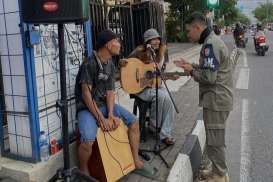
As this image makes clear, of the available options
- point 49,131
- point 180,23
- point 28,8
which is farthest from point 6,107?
point 180,23

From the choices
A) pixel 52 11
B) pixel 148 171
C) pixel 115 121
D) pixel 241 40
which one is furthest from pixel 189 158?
pixel 241 40

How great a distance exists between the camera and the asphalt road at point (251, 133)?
5035 mm

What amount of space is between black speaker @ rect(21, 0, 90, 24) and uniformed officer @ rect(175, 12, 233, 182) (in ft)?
4.56

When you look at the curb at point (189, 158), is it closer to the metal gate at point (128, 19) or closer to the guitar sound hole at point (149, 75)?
the guitar sound hole at point (149, 75)

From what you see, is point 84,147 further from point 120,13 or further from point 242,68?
point 242,68

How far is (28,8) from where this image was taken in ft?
11.1

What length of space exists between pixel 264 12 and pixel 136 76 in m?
135

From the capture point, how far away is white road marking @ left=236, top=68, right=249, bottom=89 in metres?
10.7

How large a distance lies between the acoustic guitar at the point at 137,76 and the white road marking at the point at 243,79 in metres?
5.74

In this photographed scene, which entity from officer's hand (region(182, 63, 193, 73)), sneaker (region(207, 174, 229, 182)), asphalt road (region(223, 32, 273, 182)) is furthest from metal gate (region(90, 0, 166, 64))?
sneaker (region(207, 174, 229, 182))

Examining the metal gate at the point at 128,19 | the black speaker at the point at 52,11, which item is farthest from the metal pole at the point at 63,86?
the metal gate at the point at 128,19

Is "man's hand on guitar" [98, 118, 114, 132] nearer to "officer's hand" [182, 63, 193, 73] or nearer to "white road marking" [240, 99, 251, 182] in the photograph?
"officer's hand" [182, 63, 193, 73]

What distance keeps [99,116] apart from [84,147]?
348 millimetres

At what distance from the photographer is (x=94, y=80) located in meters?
4.32
